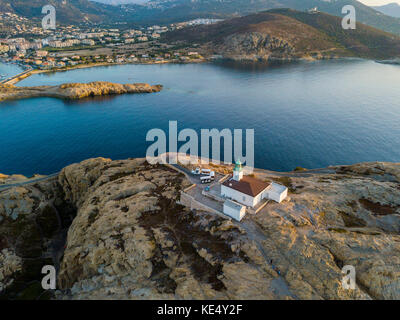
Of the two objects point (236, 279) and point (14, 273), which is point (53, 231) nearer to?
point (14, 273)

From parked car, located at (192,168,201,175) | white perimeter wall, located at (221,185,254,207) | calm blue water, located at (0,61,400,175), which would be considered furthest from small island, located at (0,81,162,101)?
white perimeter wall, located at (221,185,254,207)

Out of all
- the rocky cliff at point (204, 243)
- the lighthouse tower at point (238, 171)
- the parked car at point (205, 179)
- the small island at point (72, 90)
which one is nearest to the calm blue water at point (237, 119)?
the small island at point (72, 90)

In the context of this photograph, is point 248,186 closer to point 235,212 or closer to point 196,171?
point 235,212

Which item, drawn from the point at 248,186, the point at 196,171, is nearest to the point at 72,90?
the point at 196,171

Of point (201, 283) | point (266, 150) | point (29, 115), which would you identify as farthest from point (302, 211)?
point (29, 115)

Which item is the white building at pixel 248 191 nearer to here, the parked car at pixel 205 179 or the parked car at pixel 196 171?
the parked car at pixel 205 179

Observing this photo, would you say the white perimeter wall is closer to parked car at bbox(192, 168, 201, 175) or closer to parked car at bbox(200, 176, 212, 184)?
parked car at bbox(200, 176, 212, 184)
